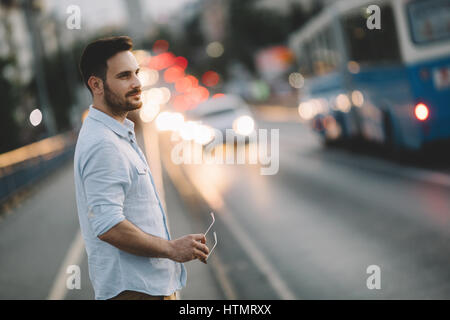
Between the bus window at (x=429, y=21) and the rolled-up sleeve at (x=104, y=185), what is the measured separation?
10.4 m

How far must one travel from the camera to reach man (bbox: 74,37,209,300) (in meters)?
2.42

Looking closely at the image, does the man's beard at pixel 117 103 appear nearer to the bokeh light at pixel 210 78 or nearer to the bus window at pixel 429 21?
the bus window at pixel 429 21

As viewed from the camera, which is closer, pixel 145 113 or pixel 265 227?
pixel 265 227

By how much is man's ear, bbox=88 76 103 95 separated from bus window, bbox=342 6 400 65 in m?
10.4

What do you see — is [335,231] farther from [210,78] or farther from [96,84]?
[210,78]

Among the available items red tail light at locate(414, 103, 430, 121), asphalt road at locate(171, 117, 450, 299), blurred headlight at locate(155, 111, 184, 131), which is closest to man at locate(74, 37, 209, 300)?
asphalt road at locate(171, 117, 450, 299)

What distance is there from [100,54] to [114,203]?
608mm

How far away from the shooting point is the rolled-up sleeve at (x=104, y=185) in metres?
2.40

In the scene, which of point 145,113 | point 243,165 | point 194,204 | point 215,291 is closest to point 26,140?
point 243,165

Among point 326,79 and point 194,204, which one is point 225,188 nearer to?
point 194,204

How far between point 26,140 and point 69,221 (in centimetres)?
1254

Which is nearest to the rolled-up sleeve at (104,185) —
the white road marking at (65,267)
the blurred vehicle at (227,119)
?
the white road marking at (65,267)

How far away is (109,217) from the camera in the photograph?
7.86 ft

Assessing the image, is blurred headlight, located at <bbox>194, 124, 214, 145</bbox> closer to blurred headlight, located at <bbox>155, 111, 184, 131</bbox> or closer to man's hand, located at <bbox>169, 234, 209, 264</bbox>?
blurred headlight, located at <bbox>155, 111, 184, 131</bbox>
